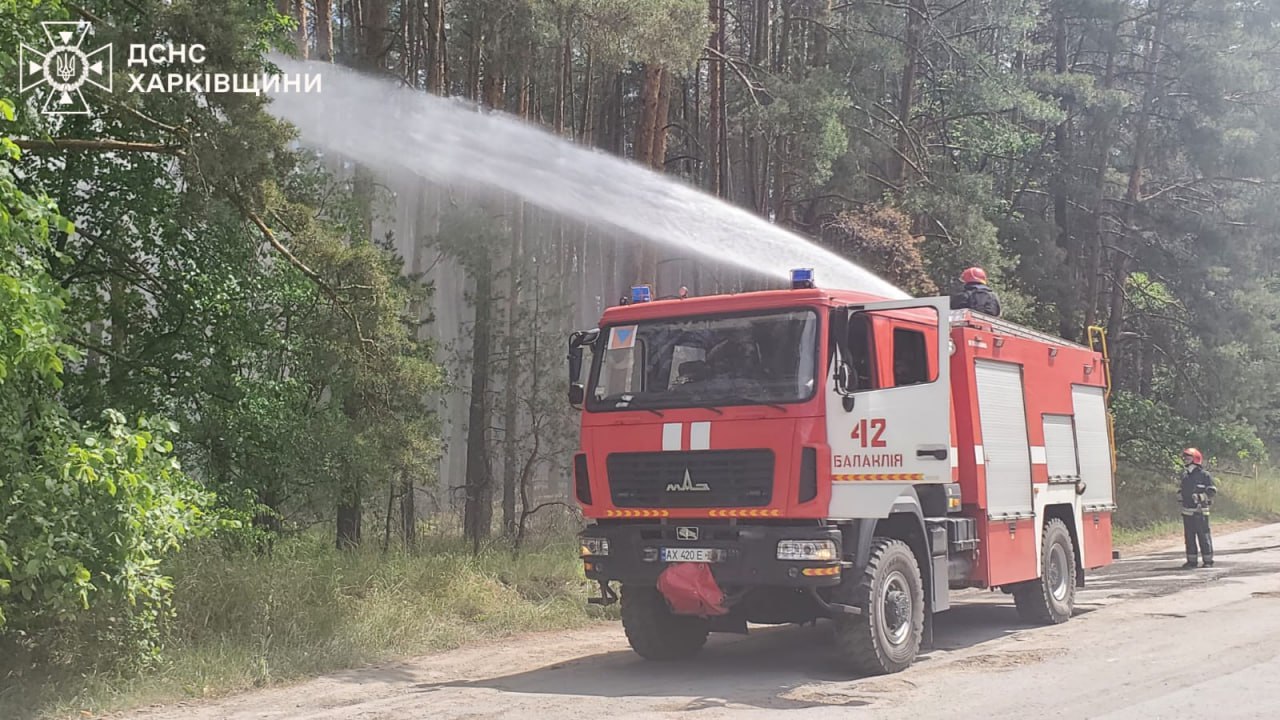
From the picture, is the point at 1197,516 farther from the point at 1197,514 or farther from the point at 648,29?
the point at 648,29

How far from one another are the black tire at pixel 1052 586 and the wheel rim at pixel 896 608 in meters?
2.98

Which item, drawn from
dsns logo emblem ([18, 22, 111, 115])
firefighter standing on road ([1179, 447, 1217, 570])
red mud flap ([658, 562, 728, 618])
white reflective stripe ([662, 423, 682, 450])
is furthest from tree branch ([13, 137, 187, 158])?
firefighter standing on road ([1179, 447, 1217, 570])

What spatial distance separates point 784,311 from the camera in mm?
8453

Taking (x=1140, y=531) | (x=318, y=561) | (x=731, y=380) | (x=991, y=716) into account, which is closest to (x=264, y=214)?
(x=318, y=561)

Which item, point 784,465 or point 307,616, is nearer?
point 784,465

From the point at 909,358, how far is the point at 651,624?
10.2ft

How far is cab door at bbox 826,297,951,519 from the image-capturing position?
8258mm

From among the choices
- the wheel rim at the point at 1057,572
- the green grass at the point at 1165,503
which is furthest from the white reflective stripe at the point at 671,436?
the green grass at the point at 1165,503

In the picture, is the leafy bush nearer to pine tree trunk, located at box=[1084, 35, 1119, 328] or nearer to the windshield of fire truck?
the windshield of fire truck

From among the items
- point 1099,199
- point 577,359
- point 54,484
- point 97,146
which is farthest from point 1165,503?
point 54,484

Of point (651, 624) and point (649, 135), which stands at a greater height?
point (649, 135)

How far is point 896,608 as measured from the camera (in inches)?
346

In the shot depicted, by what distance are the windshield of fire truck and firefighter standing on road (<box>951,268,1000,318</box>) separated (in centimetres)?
275

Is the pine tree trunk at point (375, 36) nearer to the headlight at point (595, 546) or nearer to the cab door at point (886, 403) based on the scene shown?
the headlight at point (595, 546)
